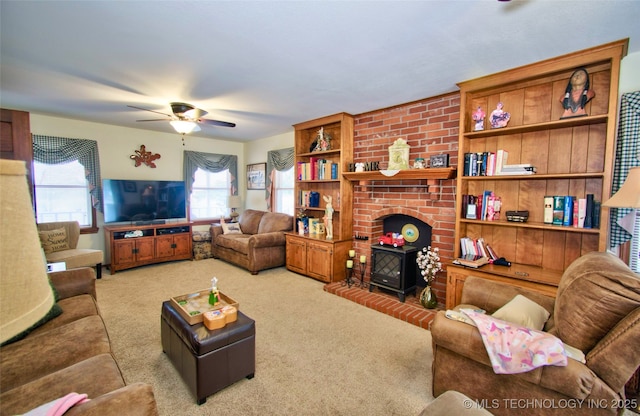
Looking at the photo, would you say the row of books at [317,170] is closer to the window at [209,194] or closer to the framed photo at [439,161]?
the framed photo at [439,161]

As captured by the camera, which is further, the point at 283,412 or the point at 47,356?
the point at 283,412

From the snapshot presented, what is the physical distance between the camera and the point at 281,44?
2.16m

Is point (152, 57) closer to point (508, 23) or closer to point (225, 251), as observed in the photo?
point (508, 23)

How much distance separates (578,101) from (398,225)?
2.20 metres

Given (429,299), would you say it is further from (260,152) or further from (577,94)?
(260,152)

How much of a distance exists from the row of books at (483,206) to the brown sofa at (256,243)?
298 cm

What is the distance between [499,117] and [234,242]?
418 centimetres

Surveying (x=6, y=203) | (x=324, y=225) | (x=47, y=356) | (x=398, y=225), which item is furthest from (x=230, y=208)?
(x=6, y=203)

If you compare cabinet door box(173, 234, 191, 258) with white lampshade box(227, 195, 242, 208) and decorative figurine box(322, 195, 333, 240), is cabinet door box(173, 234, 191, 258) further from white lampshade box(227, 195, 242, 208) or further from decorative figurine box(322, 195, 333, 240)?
decorative figurine box(322, 195, 333, 240)

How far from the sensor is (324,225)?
14.9 ft

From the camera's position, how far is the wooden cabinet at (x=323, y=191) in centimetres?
412

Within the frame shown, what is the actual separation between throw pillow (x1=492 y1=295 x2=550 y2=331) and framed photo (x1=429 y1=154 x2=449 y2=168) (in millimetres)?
1576

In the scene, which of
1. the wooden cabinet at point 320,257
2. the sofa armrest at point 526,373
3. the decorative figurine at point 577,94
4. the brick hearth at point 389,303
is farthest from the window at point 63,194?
the decorative figurine at point 577,94

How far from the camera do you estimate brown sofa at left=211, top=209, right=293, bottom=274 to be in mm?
4668
